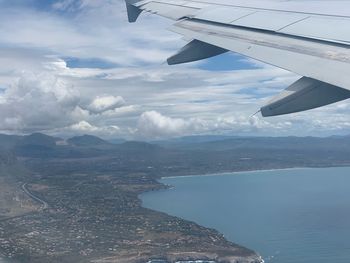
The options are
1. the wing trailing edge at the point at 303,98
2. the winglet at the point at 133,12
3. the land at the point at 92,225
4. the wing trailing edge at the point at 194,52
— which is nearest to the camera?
the wing trailing edge at the point at 303,98

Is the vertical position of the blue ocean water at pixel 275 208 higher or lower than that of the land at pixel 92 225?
lower

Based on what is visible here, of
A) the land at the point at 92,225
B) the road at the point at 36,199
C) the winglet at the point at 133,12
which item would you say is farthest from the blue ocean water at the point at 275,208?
the winglet at the point at 133,12

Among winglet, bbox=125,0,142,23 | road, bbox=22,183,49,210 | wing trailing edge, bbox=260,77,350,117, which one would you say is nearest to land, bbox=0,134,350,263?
road, bbox=22,183,49,210

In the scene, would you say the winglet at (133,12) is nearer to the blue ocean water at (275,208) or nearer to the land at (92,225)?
the land at (92,225)

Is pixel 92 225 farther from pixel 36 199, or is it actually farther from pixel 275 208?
pixel 275 208

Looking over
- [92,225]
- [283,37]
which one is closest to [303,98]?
[283,37]
